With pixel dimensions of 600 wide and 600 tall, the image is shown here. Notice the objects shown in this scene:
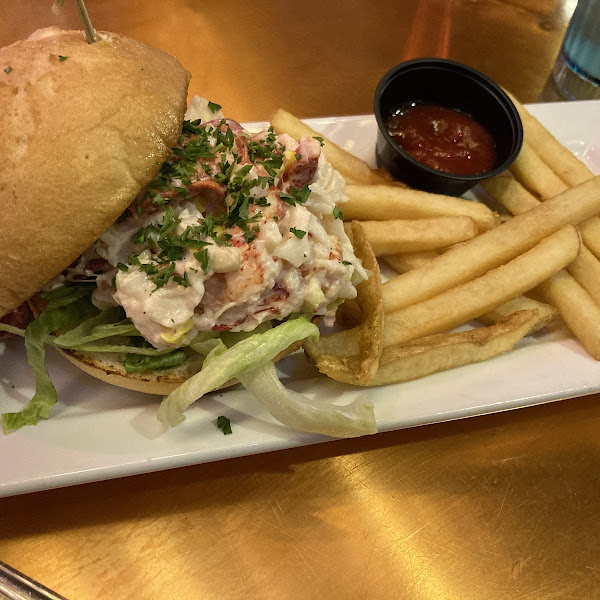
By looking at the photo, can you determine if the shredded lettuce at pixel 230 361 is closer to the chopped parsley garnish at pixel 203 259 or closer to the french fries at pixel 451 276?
the french fries at pixel 451 276

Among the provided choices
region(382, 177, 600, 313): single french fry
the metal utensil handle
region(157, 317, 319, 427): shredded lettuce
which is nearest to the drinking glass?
region(382, 177, 600, 313): single french fry

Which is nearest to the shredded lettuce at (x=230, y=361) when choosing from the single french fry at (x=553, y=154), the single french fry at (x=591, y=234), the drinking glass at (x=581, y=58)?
the single french fry at (x=591, y=234)

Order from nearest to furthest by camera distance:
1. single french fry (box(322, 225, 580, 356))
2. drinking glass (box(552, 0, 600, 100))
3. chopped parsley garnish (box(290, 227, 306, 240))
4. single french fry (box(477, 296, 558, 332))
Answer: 1. chopped parsley garnish (box(290, 227, 306, 240))
2. single french fry (box(322, 225, 580, 356))
3. single french fry (box(477, 296, 558, 332))
4. drinking glass (box(552, 0, 600, 100))

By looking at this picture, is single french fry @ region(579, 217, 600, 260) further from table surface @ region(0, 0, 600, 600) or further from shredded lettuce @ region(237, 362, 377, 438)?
shredded lettuce @ region(237, 362, 377, 438)

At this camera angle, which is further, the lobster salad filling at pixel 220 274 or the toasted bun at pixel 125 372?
the toasted bun at pixel 125 372

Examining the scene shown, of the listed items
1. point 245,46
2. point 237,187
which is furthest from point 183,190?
point 245,46

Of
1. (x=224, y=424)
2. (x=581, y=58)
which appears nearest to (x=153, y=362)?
(x=224, y=424)
